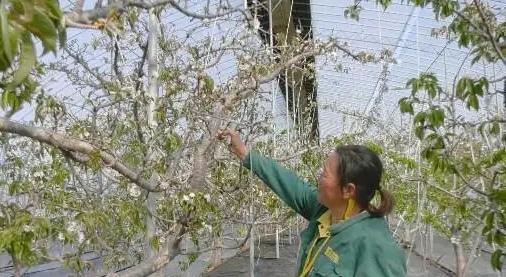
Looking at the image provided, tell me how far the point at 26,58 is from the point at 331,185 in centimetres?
152

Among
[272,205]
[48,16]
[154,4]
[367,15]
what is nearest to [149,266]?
[154,4]

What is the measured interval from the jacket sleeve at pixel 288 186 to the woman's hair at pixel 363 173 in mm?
270

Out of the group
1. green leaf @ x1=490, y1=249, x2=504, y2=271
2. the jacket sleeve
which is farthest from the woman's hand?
green leaf @ x1=490, y1=249, x2=504, y2=271

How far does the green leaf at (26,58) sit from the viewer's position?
62 centimetres

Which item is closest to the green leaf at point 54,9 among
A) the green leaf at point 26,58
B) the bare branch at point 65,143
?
the green leaf at point 26,58

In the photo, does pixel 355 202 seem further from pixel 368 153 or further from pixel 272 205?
pixel 272 205

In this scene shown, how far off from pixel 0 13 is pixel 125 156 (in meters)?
A: 2.34

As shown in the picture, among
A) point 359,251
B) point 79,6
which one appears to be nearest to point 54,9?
point 79,6

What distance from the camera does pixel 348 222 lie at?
1.96 meters

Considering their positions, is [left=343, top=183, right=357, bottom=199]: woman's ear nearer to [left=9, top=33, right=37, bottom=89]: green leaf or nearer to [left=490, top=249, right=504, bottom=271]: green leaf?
[left=490, top=249, right=504, bottom=271]: green leaf

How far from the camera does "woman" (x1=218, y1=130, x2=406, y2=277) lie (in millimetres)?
1869

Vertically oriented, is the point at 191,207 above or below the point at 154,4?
below

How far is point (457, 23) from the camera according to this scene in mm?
2561

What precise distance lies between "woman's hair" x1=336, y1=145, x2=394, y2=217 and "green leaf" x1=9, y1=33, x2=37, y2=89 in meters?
1.50
